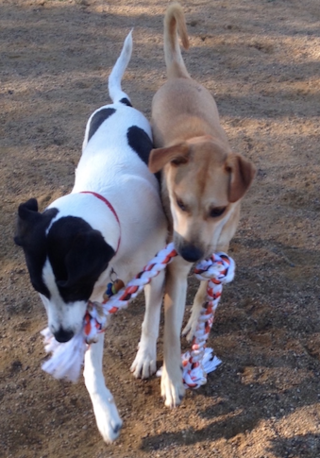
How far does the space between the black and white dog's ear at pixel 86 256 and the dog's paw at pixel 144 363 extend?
3.93 feet

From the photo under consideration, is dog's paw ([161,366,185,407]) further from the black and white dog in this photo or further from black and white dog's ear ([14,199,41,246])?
black and white dog's ear ([14,199,41,246])

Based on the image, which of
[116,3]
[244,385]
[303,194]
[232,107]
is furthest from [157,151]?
[116,3]

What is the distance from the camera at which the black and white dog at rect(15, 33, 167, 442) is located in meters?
2.53

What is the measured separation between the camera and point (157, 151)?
10.9 feet

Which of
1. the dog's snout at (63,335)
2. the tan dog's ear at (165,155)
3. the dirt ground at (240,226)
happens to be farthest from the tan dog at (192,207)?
the dog's snout at (63,335)

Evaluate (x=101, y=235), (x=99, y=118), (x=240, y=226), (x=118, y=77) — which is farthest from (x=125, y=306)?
(x=118, y=77)

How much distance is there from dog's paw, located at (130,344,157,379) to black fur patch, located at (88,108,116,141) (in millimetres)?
1566

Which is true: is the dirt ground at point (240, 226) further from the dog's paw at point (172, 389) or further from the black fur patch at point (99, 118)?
the black fur patch at point (99, 118)

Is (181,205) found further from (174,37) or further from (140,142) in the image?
(174,37)

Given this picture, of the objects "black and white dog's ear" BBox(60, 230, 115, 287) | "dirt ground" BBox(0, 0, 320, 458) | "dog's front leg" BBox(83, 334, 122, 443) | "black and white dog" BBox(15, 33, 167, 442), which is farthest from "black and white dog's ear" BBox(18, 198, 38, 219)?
"dirt ground" BBox(0, 0, 320, 458)

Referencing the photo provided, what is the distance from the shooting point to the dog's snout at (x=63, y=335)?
2.69 metres

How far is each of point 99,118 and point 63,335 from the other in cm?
200

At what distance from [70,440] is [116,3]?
7842 mm

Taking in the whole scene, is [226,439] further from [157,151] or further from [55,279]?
[157,151]
